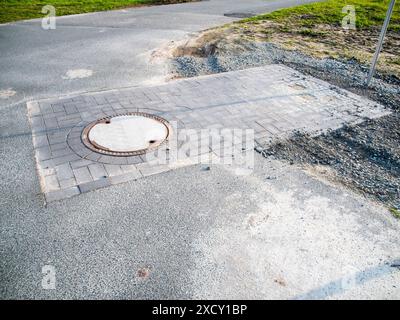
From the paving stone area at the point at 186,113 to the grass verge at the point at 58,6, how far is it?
28.3 ft

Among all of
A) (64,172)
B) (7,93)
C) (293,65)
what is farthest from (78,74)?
(293,65)

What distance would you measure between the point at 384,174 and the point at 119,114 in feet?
15.0

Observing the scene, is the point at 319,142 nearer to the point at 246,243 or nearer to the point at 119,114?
the point at 246,243

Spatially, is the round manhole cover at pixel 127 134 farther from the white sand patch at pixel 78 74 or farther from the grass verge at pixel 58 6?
the grass verge at pixel 58 6

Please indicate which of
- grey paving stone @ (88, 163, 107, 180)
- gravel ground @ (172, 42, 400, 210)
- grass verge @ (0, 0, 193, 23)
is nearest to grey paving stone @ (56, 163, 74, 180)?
grey paving stone @ (88, 163, 107, 180)

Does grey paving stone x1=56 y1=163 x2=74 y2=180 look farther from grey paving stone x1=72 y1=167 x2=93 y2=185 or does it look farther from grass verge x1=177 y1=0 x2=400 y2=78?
grass verge x1=177 y1=0 x2=400 y2=78

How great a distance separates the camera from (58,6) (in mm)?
14773

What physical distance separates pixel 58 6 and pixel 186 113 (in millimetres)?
11685

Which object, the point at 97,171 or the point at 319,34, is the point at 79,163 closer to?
the point at 97,171

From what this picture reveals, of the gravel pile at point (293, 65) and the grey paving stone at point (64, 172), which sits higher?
the gravel pile at point (293, 65)

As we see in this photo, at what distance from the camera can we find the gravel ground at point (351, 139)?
4.89m

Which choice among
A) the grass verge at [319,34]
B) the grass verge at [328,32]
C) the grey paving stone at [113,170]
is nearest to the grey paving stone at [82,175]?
the grey paving stone at [113,170]

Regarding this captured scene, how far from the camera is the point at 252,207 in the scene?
14.3 feet
